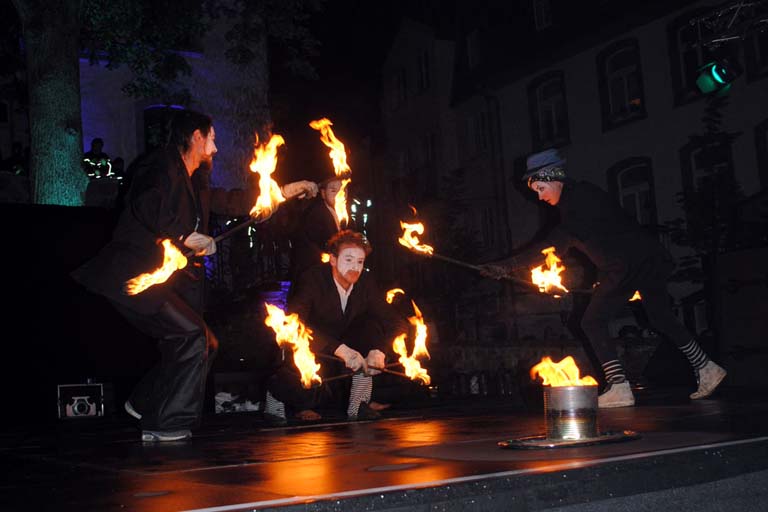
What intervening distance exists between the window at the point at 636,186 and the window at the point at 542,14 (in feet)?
17.9

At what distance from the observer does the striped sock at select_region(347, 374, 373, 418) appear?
9078mm

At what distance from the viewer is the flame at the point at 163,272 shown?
259 inches

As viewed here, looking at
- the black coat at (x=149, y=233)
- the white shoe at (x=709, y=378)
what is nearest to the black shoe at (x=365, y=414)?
the black coat at (x=149, y=233)

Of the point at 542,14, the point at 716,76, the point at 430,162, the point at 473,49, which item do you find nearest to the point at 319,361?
the point at 716,76

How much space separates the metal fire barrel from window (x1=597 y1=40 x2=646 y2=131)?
2063 cm

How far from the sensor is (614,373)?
29.0 ft

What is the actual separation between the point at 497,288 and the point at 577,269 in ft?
12.4

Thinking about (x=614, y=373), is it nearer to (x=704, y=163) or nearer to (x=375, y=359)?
(x=375, y=359)

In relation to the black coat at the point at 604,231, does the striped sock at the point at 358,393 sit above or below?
Result: below

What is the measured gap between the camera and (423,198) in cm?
3184

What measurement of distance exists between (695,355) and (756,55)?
46.9 ft

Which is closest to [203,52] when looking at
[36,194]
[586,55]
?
[36,194]

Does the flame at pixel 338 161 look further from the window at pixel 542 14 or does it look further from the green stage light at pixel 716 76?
the window at pixel 542 14

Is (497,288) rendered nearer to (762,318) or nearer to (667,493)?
(762,318)
